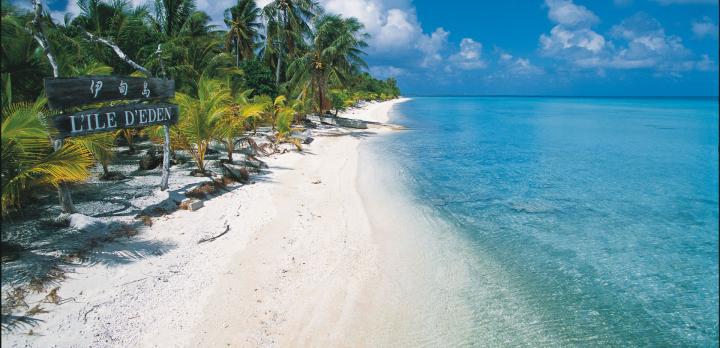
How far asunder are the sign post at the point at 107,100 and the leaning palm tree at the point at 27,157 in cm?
25

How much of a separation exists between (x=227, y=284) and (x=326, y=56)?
19.2m

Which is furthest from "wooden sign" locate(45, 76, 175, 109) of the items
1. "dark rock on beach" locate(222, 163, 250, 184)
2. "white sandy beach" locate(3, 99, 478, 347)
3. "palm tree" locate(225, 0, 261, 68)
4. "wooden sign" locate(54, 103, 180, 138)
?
"palm tree" locate(225, 0, 261, 68)

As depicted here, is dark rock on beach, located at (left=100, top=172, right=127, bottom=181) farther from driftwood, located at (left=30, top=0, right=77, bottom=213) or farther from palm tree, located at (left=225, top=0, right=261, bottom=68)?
palm tree, located at (left=225, top=0, right=261, bottom=68)

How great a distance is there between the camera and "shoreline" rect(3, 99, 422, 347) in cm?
348

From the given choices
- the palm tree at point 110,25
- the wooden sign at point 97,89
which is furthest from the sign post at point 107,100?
the palm tree at point 110,25

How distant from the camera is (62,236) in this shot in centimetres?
469

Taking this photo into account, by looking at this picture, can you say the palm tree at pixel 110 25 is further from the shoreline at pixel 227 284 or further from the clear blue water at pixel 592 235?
the clear blue water at pixel 592 235

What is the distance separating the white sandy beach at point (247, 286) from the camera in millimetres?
3502

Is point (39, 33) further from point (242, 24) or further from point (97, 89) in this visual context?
point (242, 24)

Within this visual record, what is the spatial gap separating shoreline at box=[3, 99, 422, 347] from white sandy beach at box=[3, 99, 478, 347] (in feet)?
0.04

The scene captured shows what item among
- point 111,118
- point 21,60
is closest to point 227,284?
point 111,118

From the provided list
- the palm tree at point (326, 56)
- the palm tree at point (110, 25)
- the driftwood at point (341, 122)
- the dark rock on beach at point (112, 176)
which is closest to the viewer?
the dark rock on beach at point (112, 176)

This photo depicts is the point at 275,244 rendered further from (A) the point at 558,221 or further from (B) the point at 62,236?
(A) the point at 558,221

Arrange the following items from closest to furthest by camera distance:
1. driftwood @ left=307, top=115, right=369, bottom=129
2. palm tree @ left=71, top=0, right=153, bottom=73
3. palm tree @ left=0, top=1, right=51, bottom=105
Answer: palm tree @ left=0, top=1, right=51, bottom=105 < palm tree @ left=71, top=0, right=153, bottom=73 < driftwood @ left=307, top=115, right=369, bottom=129
